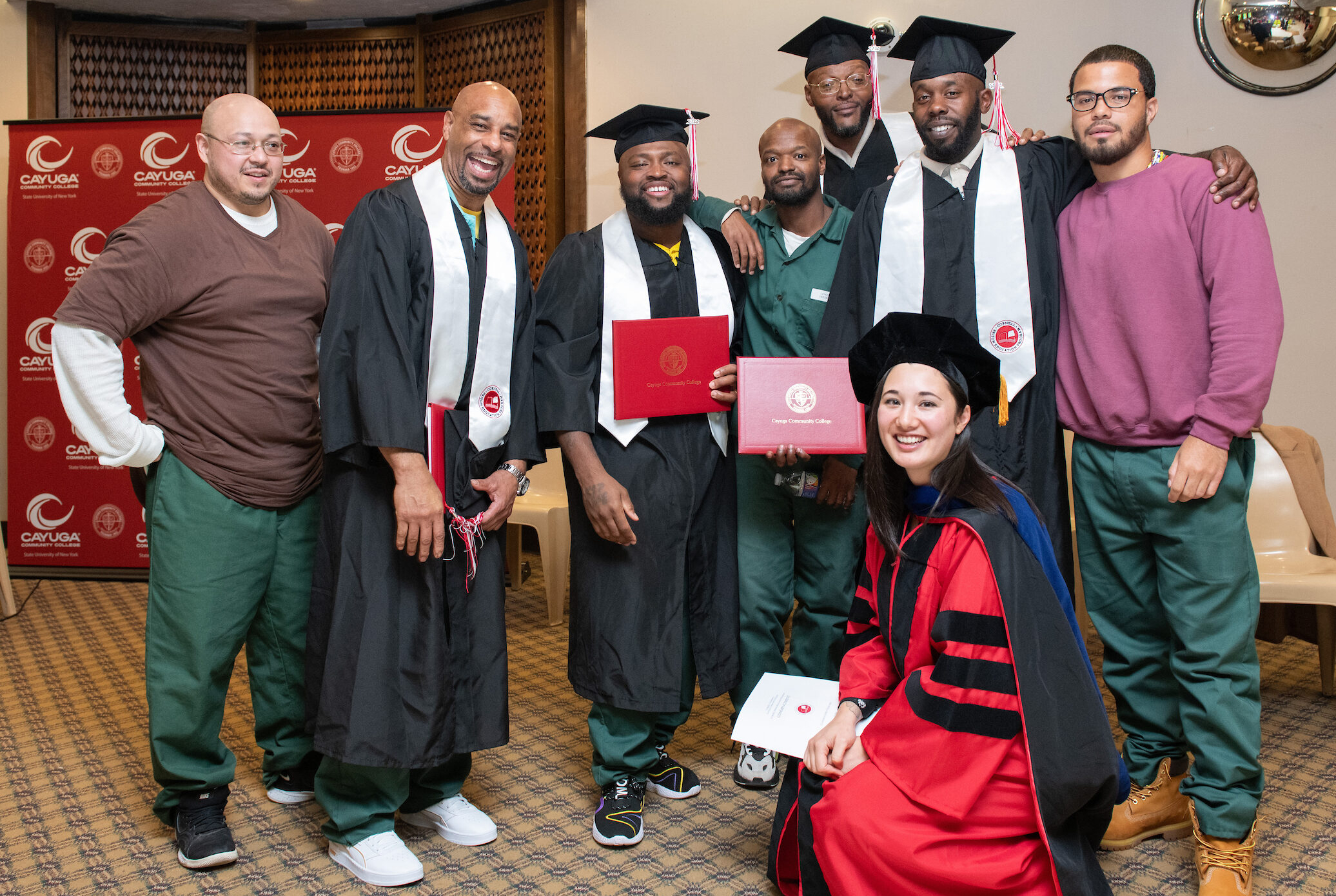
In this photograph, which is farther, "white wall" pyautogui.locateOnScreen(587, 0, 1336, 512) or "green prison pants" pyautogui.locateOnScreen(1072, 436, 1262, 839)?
"white wall" pyautogui.locateOnScreen(587, 0, 1336, 512)

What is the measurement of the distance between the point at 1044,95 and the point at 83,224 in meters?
4.76

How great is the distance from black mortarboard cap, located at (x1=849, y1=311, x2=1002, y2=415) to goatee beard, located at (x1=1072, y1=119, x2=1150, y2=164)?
0.78m

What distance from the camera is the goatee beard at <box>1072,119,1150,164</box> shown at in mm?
2414

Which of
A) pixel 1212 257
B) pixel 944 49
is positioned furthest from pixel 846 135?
pixel 1212 257

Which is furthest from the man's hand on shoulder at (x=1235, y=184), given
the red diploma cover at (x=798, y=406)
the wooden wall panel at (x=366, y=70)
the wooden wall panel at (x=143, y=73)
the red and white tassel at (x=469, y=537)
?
the wooden wall panel at (x=143, y=73)

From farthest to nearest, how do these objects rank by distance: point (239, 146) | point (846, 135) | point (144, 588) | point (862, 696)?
1. point (144, 588)
2. point (846, 135)
3. point (239, 146)
4. point (862, 696)

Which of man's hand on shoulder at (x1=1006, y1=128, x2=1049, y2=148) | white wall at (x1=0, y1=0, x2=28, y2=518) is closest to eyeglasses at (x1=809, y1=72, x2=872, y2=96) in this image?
man's hand on shoulder at (x1=1006, y1=128, x2=1049, y2=148)

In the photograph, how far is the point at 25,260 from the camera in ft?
17.6

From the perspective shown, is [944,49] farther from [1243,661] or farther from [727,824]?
[727,824]

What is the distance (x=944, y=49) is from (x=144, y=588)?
465 centimetres

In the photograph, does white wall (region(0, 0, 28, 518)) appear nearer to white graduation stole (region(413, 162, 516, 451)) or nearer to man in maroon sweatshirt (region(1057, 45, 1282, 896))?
white graduation stole (region(413, 162, 516, 451))

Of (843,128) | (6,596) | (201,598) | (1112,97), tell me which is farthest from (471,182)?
(6,596)

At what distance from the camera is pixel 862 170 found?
3746 mm

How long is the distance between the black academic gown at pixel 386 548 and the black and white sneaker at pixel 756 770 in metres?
0.77
